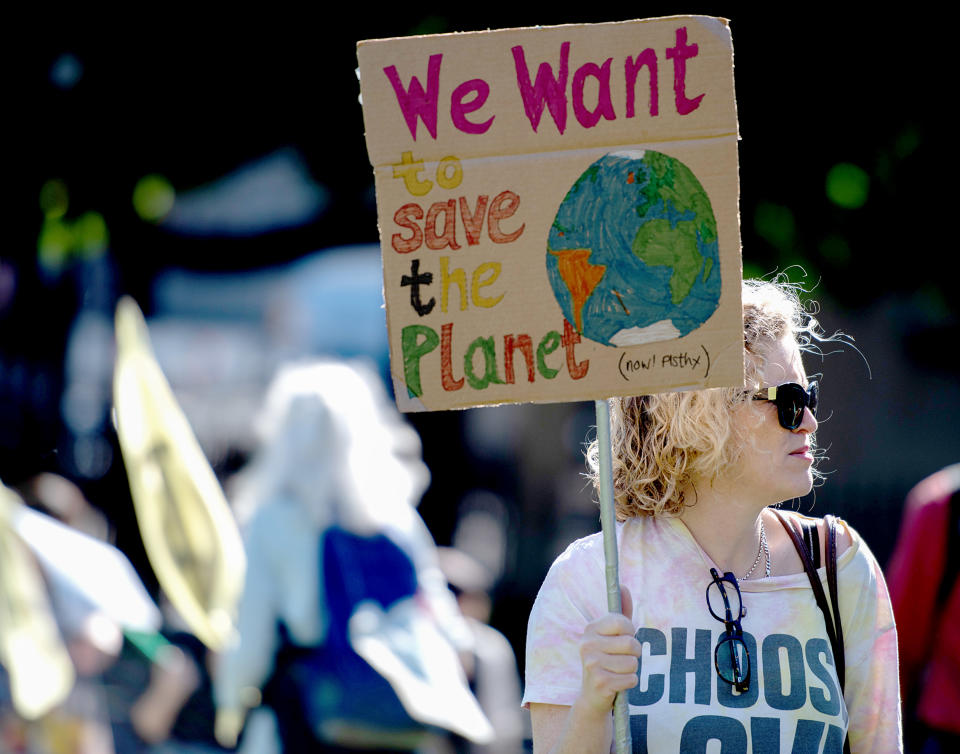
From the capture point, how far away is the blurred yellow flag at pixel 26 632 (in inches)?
167

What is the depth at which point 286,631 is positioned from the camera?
11.6 ft

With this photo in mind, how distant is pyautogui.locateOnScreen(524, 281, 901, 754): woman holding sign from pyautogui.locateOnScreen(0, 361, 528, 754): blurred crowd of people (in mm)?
1683

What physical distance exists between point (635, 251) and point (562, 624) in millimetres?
618

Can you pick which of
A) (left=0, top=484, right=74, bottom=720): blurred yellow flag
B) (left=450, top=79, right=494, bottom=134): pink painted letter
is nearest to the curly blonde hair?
(left=450, top=79, right=494, bottom=134): pink painted letter

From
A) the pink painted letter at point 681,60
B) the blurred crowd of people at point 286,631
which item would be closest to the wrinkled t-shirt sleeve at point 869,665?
the pink painted letter at point 681,60

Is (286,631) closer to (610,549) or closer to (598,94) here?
(610,549)

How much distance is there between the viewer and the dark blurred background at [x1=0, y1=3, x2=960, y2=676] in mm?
5227

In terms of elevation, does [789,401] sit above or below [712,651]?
above

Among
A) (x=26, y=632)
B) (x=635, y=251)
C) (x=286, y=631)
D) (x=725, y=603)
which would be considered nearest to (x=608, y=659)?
(x=725, y=603)

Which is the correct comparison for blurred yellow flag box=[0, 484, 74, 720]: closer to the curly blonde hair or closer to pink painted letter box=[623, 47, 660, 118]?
the curly blonde hair

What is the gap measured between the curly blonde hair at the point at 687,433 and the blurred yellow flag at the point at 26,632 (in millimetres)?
2940

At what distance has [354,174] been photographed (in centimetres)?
636

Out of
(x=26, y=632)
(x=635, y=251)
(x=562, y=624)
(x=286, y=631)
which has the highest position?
(x=635, y=251)

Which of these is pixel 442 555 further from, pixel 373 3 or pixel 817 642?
pixel 817 642
